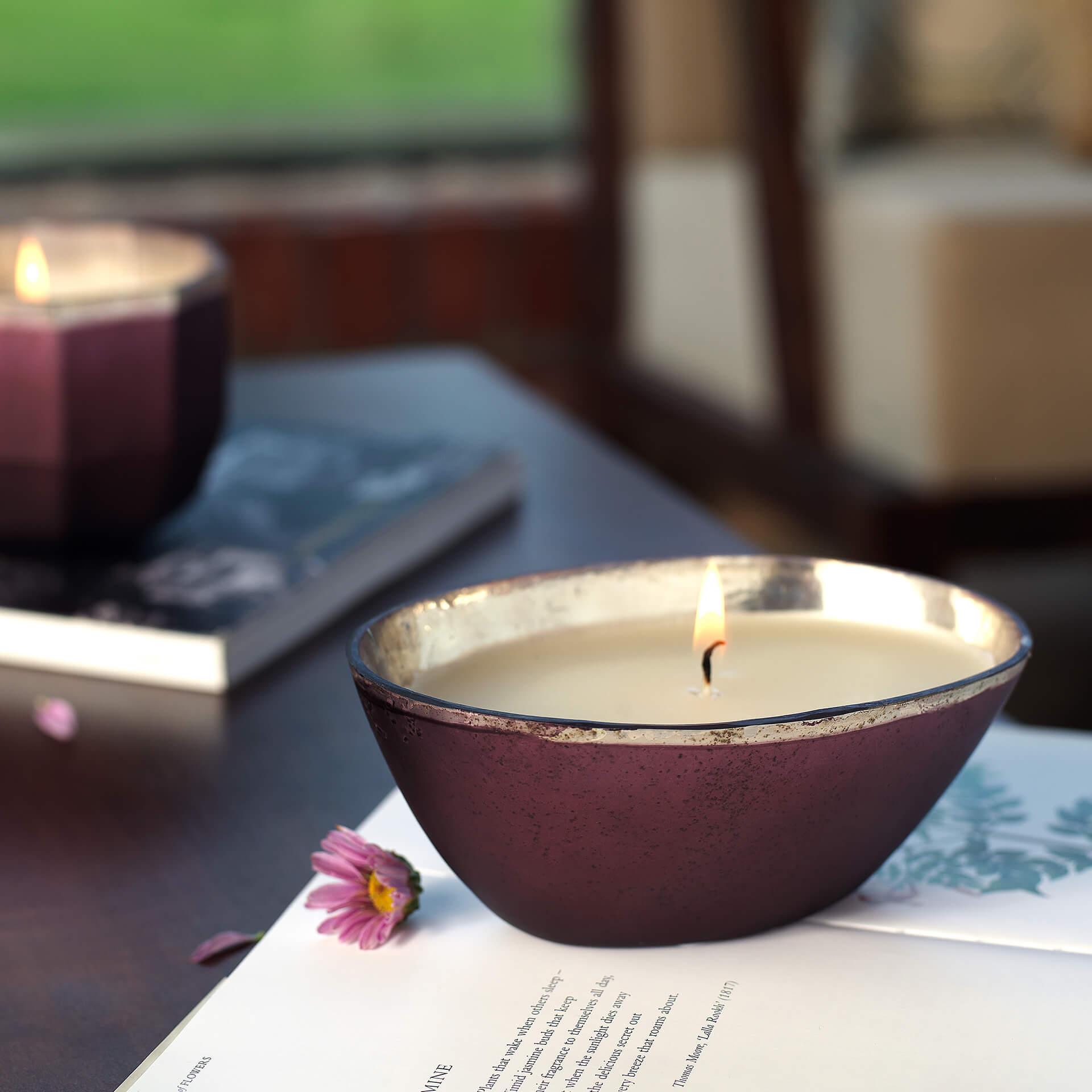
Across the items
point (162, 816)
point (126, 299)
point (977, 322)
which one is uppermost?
point (126, 299)

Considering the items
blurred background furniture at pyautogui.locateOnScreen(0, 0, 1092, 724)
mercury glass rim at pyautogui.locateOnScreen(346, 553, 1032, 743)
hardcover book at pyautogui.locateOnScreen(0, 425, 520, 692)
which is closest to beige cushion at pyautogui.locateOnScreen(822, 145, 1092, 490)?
blurred background furniture at pyautogui.locateOnScreen(0, 0, 1092, 724)

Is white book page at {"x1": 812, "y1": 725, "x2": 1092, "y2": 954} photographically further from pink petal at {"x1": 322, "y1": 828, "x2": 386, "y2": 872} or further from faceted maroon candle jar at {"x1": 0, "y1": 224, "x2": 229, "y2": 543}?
faceted maroon candle jar at {"x1": 0, "y1": 224, "x2": 229, "y2": 543}

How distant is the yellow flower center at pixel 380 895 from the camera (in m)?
0.37

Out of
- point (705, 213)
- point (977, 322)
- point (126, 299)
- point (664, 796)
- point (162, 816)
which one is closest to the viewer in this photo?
point (664, 796)

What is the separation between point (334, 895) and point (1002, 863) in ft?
0.58

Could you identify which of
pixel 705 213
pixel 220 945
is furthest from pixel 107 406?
pixel 705 213

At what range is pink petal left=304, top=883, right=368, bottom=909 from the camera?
38 cm

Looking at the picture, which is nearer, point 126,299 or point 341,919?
point 341,919

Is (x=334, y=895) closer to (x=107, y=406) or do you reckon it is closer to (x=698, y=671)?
(x=698, y=671)

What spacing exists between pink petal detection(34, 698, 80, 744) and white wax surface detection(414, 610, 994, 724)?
21 centimetres

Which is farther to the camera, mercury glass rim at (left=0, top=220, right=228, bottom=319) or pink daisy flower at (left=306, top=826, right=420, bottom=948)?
mercury glass rim at (left=0, top=220, right=228, bottom=319)

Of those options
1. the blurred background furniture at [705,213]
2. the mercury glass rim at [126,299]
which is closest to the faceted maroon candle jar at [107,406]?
the mercury glass rim at [126,299]

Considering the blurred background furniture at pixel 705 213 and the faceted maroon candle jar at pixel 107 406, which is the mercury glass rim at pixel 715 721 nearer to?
the faceted maroon candle jar at pixel 107 406

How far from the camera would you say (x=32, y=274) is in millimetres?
717
